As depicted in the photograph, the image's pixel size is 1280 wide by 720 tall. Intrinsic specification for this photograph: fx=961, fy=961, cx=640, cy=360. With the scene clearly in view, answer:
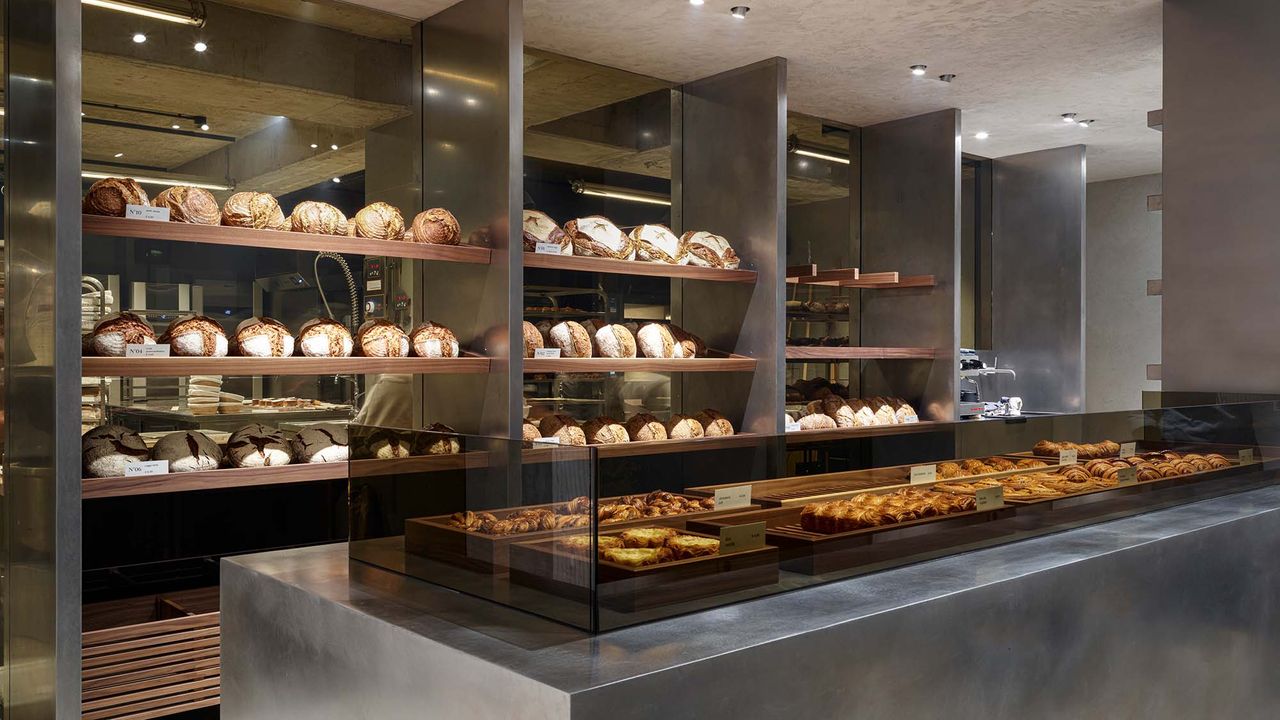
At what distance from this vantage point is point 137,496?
9.87 feet

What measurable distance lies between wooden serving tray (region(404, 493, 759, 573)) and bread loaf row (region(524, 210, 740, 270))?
1923 mm

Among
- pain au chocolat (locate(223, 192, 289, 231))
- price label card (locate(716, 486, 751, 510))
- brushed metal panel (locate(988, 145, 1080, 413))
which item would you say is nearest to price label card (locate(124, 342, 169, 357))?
pain au chocolat (locate(223, 192, 289, 231))

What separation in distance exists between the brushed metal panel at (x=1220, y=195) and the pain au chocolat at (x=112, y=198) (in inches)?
144

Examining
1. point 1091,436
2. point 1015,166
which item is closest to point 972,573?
point 1091,436

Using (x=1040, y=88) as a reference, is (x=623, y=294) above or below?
below

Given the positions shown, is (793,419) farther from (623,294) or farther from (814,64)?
(814,64)

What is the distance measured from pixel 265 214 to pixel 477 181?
2.59ft

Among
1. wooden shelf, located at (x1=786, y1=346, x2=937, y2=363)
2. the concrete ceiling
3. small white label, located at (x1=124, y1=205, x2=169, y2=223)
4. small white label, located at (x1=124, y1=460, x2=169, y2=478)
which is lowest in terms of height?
small white label, located at (x1=124, y1=460, x2=169, y2=478)

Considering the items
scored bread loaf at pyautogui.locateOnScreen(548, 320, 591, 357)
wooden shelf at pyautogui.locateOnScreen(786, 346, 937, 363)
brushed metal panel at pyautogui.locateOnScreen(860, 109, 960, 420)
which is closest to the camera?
scored bread loaf at pyautogui.locateOnScreen(548, 320, 591, 357)

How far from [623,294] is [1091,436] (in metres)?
2.43

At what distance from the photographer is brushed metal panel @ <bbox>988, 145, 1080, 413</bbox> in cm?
613

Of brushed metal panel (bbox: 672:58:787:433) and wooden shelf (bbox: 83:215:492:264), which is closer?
wooden shelf (bbox: 83:215:492:264)

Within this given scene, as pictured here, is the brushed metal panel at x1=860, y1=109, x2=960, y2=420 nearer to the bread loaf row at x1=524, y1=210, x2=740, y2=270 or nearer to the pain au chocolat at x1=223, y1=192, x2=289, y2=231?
the bread loaf row at x1=524, y1=210, x2=740, y2=270

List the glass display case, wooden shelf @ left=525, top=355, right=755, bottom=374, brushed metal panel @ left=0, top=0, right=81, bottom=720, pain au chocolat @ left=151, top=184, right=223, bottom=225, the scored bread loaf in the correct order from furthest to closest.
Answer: the scored bread loaf
wooden shelf @ left=525, top=355, right=755, bottom=374
pain au chocolat @ left=151, top=184, right=223, bottom=225
brushed metal panel @ left=0, top=0, right=81, bottom=720
the glass display case
